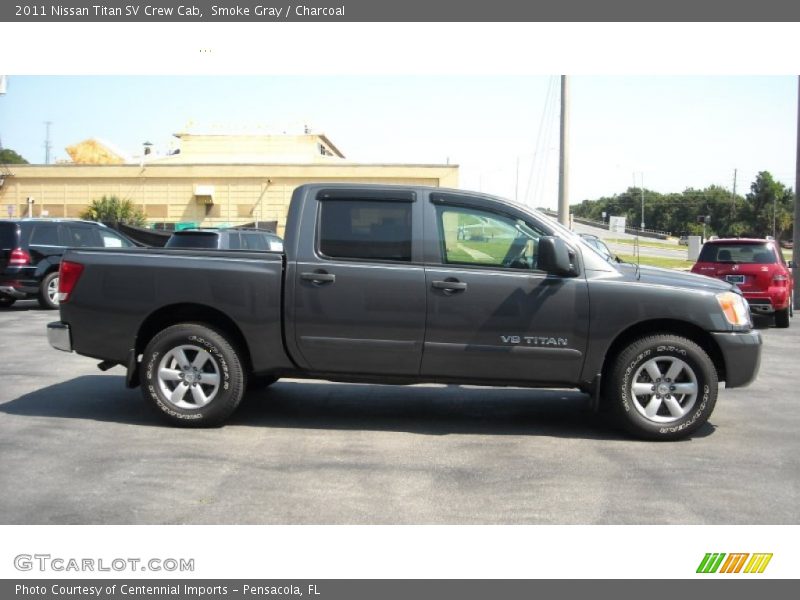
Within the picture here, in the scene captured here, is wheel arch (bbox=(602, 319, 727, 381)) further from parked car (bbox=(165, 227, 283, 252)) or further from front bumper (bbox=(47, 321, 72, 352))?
parked car (bbox=(165, 227, 283, 252))

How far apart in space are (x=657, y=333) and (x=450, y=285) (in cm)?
168

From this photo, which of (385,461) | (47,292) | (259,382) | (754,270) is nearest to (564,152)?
(754,270)

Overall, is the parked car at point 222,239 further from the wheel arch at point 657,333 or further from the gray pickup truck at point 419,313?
the wheel arch at point 657,333

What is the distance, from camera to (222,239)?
14273 mm

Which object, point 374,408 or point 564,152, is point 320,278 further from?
point 564,152

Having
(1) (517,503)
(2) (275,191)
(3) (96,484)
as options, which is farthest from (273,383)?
(2) (275,191)

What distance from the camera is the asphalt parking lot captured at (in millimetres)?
4645

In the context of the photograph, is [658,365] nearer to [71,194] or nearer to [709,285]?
[709,285]

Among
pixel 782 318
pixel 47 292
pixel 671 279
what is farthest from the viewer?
pixel 47 292

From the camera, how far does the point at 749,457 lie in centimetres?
592

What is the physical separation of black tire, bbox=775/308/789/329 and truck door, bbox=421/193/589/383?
10207 mm

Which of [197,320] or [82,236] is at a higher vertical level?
[82,236]

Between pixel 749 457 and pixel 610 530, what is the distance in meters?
2.09

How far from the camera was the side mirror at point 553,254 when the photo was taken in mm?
6176
